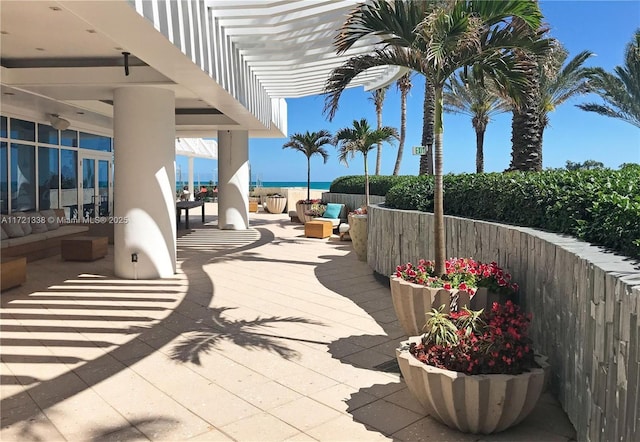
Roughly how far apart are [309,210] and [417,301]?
11.7 meters

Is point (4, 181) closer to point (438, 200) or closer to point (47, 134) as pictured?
point (47, 134)

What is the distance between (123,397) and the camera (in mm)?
3395

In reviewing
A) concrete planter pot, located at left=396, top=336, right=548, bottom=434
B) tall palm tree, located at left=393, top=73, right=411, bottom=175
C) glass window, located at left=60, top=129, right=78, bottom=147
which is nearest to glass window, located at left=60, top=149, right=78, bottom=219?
glass window, located at left=60, top=129, right=78, bottom=147

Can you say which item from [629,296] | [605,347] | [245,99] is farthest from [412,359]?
[245,99]

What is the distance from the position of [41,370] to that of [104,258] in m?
6.03

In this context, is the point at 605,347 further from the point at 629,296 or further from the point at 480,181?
the point at 480,181

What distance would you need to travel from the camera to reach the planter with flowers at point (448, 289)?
3.97 m

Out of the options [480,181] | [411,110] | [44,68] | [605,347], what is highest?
[411,110]

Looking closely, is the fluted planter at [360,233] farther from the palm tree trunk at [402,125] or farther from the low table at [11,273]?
the palm tree trunk at [402,125]

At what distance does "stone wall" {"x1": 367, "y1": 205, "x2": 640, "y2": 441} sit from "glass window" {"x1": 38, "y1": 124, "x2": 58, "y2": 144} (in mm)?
11046

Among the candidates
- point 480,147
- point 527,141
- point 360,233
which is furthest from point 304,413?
point 480,147

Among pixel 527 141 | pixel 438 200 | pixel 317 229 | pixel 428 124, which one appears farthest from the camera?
pixel 428 124

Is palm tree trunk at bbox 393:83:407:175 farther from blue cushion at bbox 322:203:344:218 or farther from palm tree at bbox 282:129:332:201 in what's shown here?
blue cushion at bbox 322:203:344:218

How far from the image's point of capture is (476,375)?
2.76 metres
